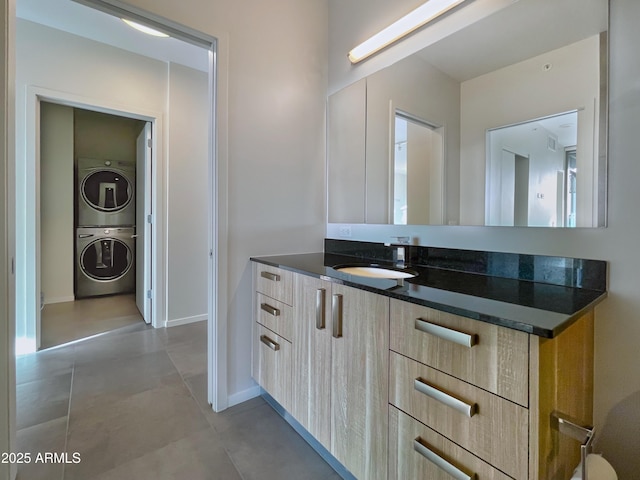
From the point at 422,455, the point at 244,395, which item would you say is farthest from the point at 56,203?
the point at 422,455

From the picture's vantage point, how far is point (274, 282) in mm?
1625

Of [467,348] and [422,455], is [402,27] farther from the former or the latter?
[422,455]

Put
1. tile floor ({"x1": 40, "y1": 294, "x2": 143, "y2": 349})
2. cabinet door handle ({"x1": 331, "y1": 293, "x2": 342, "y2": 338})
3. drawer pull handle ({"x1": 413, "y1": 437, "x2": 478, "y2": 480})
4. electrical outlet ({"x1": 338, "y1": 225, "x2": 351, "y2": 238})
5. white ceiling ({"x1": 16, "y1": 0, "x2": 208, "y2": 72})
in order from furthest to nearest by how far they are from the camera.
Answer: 1. tile floor ({"x1": 40, "y1": 294, "x2": 143, "y2": 349})
2. white ceiling ({"x1": 16, "y1": 0, "x2": 208, "y2": 72})
3. electrical outlet ({"x1": 338, "y1": 225, "x2": 351, "y2": 238})
4. cabinet door handle ({"x1": 331, "y1": 293, "x2": 342, "y2": 338})
5. drawer pull handle ({"x1": 413, "y1": 437, "x2": 478, "y2": 480})

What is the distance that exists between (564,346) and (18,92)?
3.81m

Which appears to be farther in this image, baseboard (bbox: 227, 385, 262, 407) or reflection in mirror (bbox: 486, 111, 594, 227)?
baseboard (bbox: 227, 385, 262, 407)

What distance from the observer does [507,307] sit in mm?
790

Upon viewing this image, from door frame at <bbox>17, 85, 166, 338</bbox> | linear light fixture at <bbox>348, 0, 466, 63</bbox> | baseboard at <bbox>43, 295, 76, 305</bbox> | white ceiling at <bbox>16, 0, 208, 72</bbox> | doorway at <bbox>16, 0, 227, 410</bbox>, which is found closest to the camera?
linear light fixture at <bbox>348, 0, 466, 63</bbox>

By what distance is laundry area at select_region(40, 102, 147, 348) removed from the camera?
12.0 ft

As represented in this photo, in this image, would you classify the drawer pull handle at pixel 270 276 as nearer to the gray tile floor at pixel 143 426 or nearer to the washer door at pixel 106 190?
the gray tile floor at pixel 143 426

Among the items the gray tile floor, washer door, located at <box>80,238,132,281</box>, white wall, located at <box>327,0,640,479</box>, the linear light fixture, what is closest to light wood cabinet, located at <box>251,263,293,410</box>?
the gray tile floor

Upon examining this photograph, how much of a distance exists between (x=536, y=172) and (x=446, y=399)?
97 cm

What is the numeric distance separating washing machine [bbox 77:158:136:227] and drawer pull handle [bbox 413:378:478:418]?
15.5ft

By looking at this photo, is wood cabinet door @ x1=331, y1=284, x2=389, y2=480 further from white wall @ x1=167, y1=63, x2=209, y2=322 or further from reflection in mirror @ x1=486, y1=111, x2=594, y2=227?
white wall @ x1=167, y1=63, x2=209, y2=322

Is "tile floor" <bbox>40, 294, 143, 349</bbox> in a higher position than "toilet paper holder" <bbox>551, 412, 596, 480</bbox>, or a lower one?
lower
